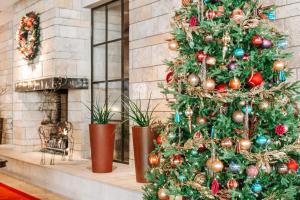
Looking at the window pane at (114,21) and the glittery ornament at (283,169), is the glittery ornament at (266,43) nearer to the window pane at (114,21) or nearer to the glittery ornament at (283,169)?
the glittery ornament at (283,169)

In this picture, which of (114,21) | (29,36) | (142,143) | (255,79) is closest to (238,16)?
(255,79)

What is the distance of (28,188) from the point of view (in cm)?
548

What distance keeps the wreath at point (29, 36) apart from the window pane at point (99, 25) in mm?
1189

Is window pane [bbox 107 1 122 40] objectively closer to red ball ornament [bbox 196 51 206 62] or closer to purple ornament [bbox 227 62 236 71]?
red ball ornament [bbox 196 51 206 62]

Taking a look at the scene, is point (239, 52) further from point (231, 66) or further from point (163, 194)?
point (163, 194)

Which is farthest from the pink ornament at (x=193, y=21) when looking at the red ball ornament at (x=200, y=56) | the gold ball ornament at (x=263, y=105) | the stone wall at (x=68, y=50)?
the stone wall at (x=68, y=50)

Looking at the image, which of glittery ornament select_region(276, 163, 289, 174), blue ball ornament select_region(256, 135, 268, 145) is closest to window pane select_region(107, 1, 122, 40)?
blue ball ornament select_region(256, 135, 268, 145)

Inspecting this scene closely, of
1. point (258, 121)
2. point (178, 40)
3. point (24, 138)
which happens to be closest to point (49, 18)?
point (24, 138)

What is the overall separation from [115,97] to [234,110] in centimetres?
351

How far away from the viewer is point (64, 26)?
20.8ft

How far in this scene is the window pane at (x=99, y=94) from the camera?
6.10 metres

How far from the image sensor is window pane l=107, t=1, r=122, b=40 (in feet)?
19.3

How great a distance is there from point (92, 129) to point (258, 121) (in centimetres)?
270

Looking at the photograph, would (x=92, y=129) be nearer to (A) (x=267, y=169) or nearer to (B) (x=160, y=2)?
(B) (x=160, y=2)
